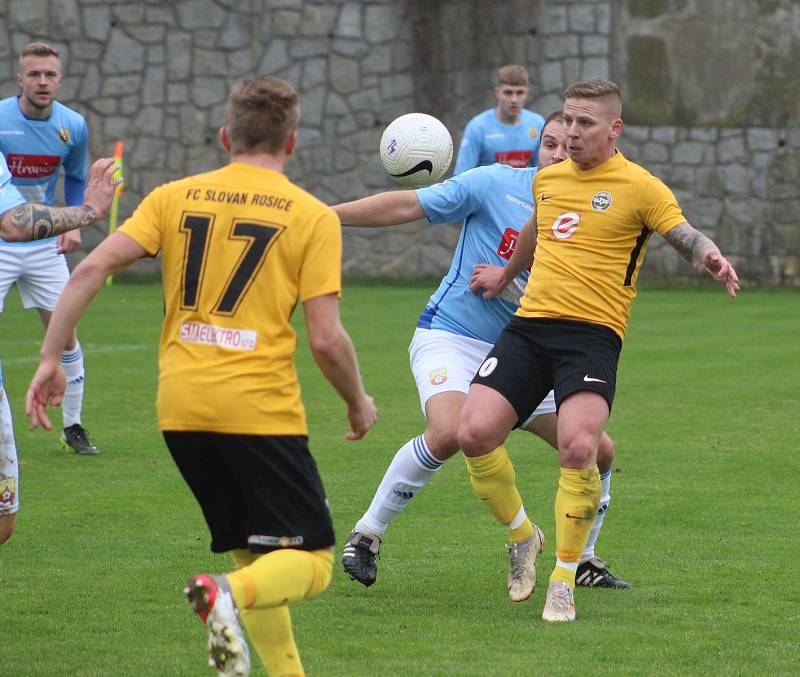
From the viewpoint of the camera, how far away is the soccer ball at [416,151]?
6.86 m

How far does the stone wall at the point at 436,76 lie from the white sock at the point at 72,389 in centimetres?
1172

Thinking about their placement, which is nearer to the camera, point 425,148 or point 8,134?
point 425,148

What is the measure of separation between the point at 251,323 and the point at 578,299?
1.95m

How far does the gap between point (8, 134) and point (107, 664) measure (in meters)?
5.62

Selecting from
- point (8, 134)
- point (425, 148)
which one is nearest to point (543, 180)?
point (425, 148)

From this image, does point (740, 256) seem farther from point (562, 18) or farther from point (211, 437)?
point (211, 437)

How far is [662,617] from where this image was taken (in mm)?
5711

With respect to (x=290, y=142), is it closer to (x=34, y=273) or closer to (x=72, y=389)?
(x=72, y=389)

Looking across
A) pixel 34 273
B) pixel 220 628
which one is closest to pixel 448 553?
pixel 220 628

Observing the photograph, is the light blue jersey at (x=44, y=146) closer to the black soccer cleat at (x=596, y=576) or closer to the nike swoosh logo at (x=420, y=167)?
the nike swoosh logo at (x=420, y=167)

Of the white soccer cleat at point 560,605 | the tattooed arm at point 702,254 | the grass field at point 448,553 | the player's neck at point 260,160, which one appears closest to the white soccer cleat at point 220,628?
the grass field at point 448,553

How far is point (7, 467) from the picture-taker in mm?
5535

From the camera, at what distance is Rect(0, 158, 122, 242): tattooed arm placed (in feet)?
17.5

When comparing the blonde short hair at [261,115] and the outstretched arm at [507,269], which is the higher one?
the blonde short hair at [261,115]
